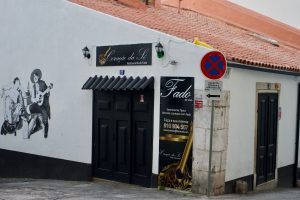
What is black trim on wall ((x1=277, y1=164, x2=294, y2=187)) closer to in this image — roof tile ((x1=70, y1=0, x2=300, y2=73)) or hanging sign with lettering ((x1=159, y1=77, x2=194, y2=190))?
roof tile ((x1=70, y1=0, x2=300, y2=73))

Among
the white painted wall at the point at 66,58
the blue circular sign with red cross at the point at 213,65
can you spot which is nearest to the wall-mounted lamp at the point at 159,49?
the white painted wall at the point at 66,58

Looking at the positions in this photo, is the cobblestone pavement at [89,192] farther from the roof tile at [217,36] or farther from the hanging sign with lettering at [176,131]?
the roof tile at [217,36]

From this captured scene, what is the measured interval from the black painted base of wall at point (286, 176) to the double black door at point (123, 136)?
14.5 feet

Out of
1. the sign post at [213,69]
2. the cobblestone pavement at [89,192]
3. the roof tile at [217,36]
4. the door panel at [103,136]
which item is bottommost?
the cobblestone pavement at [89,192]

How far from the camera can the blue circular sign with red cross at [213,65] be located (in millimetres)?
9312

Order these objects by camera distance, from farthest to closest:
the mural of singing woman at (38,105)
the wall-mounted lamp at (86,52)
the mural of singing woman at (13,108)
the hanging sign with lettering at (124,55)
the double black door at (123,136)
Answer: the mural of singing woman at (13,108), the mural of singing woman at (38,105), the wall-mounted lamp at (86,52), the double black door at (123,136), the hanging sign with lettering at (124,55)

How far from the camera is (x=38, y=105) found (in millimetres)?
13703

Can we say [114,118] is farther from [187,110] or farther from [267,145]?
[267,145]

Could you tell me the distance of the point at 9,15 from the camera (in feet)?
48.1

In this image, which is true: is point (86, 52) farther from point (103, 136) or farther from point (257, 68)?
point (257, 68)

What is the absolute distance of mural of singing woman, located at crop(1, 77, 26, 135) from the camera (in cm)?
1428

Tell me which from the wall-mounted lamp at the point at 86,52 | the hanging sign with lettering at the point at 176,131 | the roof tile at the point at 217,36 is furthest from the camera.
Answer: the wall-mounted lamp at the point at 86,52

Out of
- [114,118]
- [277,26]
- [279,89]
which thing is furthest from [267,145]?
[277,26]

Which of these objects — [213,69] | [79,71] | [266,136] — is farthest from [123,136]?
[266,136]
